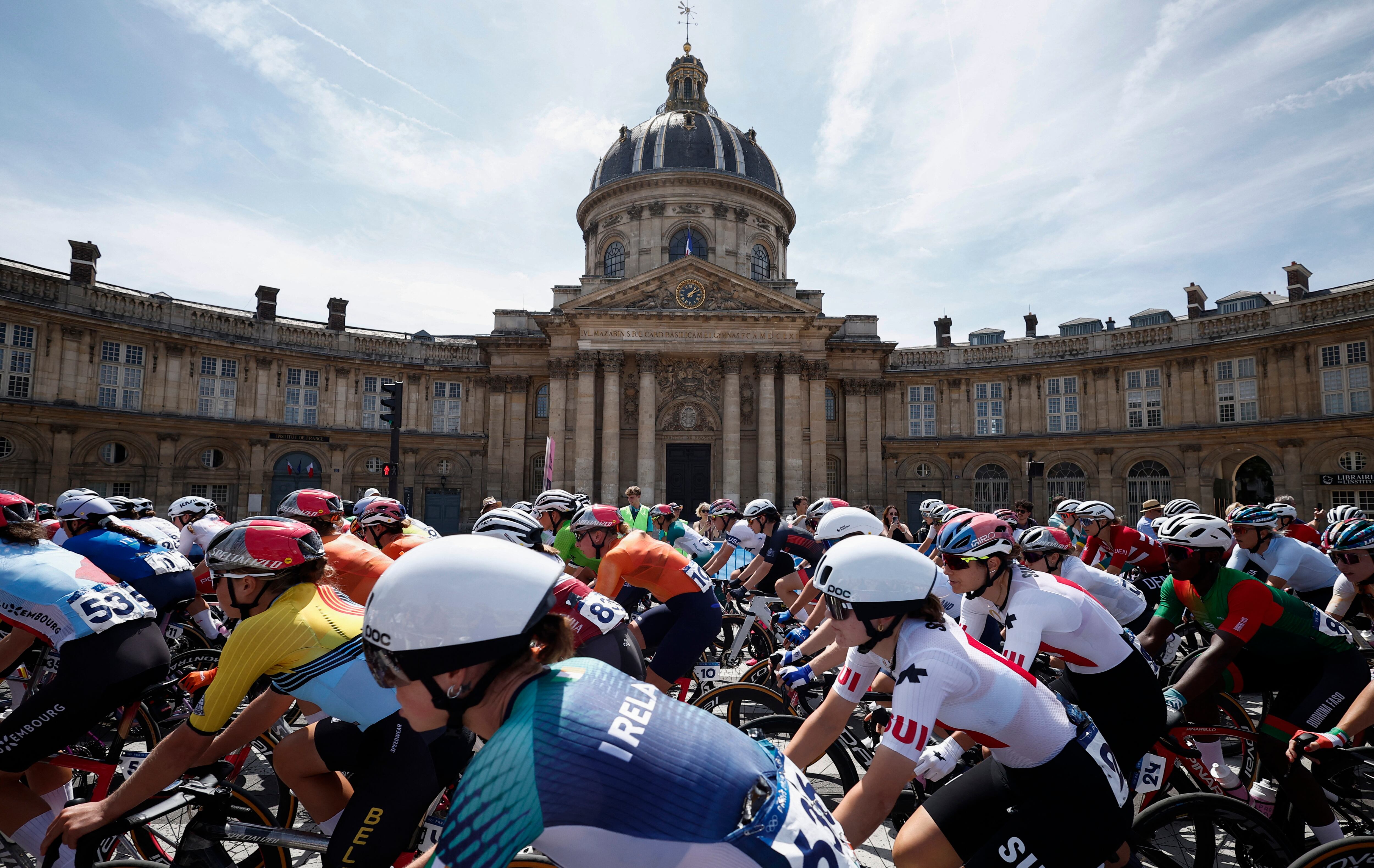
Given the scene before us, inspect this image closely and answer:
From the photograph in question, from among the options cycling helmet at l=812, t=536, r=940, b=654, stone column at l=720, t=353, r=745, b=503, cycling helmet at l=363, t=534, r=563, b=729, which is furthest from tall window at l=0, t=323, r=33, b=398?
cycling helmet at l=812, t=536, r=940, b=654

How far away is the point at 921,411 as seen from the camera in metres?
38.6

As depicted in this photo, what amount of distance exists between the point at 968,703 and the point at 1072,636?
144cm

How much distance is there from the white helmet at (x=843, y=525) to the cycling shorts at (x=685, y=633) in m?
1.25

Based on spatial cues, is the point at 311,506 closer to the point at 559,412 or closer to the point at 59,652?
the point at 59,652

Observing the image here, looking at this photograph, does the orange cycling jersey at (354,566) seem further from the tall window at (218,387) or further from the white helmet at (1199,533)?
the tall window at (218,387)

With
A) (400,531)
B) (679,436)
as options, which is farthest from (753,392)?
(400,531)

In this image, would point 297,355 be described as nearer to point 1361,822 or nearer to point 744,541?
point 744,541

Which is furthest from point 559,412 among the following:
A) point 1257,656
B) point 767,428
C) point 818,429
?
point 1257,656

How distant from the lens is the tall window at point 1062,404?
36.4 meters

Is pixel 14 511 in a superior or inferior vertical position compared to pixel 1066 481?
inferior

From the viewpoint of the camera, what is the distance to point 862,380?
37.4 metres

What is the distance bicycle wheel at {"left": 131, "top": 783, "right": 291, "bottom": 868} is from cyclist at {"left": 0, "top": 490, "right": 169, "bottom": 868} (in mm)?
524

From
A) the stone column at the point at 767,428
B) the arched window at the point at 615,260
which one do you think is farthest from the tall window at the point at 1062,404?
the arched window at the point at 615,260

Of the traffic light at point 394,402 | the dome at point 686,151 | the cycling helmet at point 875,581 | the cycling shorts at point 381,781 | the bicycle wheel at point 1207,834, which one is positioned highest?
the dome at point 686,151
